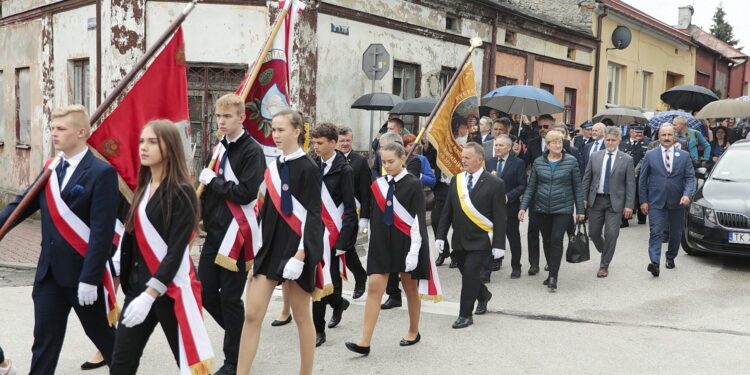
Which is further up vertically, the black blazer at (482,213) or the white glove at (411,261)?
the black blazer at (482,213)

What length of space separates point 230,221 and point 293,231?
1.81 feet

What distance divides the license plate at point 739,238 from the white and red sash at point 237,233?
257 inches

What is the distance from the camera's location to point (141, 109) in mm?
5113

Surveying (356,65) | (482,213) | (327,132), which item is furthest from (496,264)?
(356,65)

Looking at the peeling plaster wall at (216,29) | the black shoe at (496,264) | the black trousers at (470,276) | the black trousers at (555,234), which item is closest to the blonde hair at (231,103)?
the black trousers at (470,276)

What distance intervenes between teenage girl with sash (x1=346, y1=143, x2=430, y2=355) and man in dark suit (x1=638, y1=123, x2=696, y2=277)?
4213 mm

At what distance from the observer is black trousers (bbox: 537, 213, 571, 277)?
8.29 meters

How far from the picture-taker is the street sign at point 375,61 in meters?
13.5

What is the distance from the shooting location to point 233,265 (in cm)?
490

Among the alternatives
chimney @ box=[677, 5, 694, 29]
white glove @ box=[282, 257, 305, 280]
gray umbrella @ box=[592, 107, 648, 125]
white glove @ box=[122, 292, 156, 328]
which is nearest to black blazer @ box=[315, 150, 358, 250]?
white glove @ box=[282, 257, 305, 280]

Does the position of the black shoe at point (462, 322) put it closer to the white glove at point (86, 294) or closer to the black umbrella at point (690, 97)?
the white glove at point (86, 294)

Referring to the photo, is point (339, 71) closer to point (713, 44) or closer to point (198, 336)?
point (198, 336)

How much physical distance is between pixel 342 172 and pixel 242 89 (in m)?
1.04

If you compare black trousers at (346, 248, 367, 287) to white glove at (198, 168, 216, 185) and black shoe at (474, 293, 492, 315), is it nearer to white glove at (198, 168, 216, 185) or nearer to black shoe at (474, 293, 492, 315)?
black shoe at (474, 293, 492, 315)
